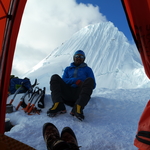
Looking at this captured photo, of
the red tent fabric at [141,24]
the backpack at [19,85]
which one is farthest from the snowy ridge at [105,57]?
the red tent fabric at [141,24]

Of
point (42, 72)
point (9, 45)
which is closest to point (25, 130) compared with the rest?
point (9, 45)

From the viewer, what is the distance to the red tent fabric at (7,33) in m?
1.37

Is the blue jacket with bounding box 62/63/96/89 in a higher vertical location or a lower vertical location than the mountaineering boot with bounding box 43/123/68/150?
higher

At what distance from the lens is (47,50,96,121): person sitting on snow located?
74.3 inches

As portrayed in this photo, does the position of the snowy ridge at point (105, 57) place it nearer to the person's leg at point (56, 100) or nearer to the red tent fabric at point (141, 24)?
the person's leg at point (56, 100)

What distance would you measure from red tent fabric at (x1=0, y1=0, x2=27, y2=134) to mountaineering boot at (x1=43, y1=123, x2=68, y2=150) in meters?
0.54

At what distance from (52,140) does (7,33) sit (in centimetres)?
111

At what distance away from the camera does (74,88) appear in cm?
233

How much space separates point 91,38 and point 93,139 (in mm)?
18338

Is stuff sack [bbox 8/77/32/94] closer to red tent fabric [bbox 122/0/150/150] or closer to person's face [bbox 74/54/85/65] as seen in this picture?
person's face [bbox 74/54/85/65]

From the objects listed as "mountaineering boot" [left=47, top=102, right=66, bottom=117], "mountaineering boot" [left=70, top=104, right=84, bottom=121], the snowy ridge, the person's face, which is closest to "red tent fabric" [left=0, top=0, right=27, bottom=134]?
"mountaineering boot" [left=47, top=102, right=66, bottom=117]

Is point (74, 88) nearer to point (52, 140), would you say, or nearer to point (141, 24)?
point (52, 140)

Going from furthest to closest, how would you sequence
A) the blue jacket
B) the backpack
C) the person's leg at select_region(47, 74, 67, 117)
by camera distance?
the backpack < the blue jacket < the person's leg at select_region(47, 74, 67, 117)

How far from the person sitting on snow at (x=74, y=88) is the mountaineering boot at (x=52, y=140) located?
622 mm
